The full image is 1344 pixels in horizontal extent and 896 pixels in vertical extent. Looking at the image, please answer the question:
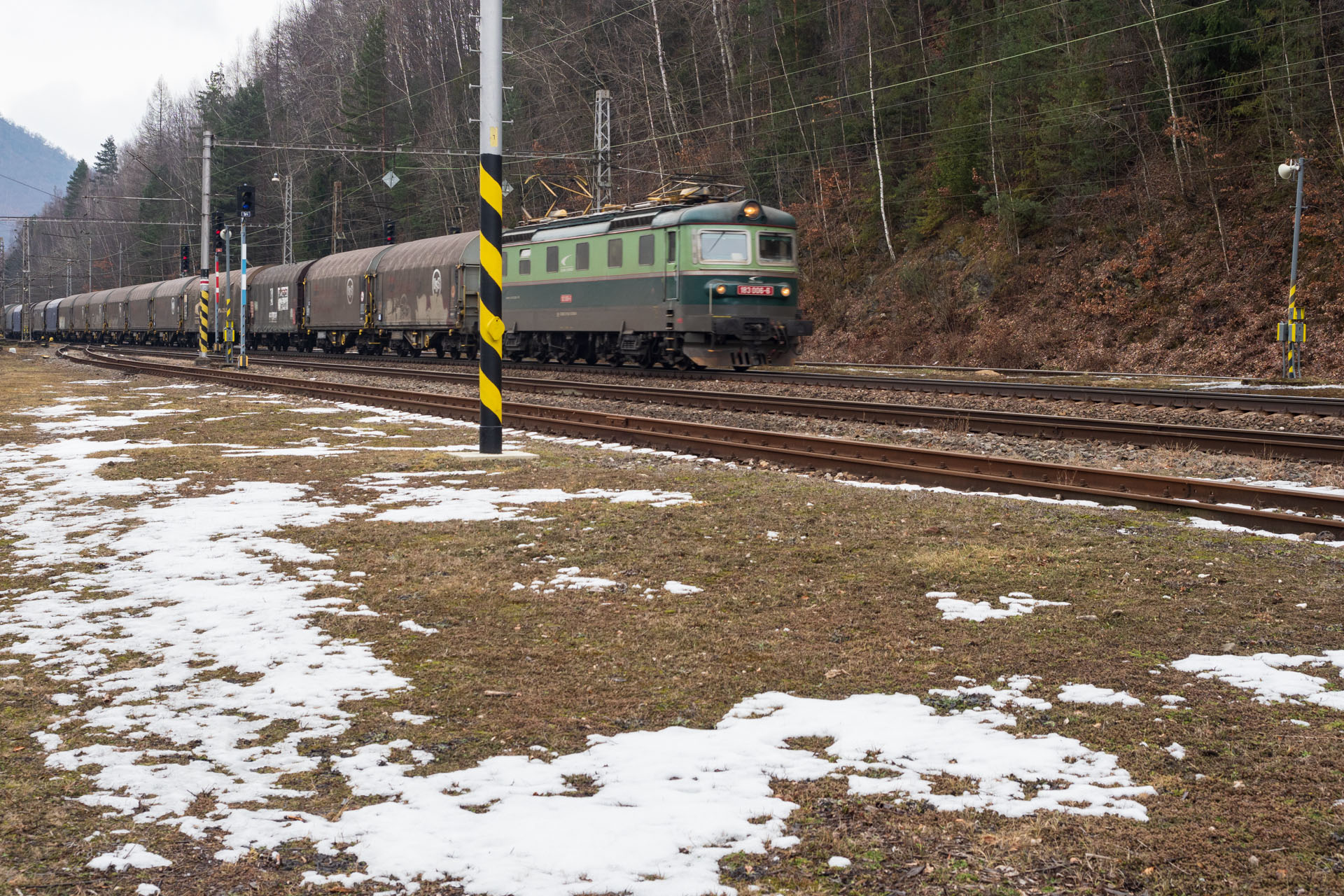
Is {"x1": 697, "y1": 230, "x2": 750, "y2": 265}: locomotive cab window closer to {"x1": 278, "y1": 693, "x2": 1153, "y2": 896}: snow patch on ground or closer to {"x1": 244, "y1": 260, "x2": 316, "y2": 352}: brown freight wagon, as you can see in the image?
{"x1": 278, "y1": 693, "x2": 1153, "y2": 896}: snow patch on ground

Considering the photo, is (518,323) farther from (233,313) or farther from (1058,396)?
(233,313)

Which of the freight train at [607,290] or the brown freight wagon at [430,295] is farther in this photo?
the brown freight wagon at [430,295]

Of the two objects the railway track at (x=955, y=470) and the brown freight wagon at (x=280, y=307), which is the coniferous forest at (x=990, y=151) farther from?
the railway track at (x=955, y=470)

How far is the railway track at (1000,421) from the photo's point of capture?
13.0 m

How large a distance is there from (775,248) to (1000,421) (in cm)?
1050

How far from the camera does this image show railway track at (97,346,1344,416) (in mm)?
17094

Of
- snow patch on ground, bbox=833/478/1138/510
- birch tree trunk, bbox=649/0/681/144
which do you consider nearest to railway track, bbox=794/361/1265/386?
snow patch on ground, bbox=833/478/1138/510

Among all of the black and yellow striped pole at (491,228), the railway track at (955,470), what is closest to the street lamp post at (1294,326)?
the railway track at (955,470)

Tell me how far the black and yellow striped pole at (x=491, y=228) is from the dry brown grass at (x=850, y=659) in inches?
131

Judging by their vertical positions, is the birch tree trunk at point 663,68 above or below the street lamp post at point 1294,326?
above

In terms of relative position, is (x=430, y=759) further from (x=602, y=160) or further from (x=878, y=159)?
(x=878, y=159)

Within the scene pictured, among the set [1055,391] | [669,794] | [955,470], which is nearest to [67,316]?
Result: [1055,391]

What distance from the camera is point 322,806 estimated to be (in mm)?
3855

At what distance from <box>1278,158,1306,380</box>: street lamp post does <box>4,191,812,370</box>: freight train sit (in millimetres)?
9921
